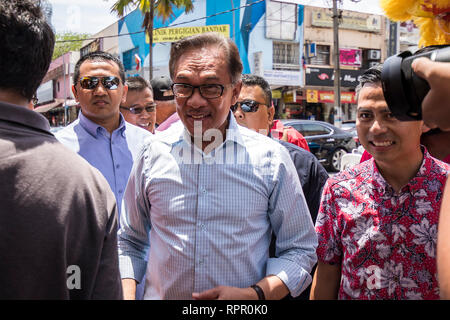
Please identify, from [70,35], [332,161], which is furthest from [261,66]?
[70,35]

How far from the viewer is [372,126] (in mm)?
1908

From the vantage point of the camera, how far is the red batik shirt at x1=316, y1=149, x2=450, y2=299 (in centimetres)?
170

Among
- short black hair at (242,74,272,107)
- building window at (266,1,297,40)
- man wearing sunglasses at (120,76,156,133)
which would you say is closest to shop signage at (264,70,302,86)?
building window at (266,1,297,40)

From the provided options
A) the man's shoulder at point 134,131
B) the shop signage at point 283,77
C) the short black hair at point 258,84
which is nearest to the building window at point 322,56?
the shop signage at point 283,77

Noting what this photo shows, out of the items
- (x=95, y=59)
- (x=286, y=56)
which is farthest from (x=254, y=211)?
(x=286, y=56)

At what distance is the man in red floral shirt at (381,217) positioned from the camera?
1704 mm

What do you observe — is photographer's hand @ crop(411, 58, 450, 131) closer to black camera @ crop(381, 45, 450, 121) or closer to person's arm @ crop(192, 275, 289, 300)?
black camera @ crop(381, 45, 450, 121)

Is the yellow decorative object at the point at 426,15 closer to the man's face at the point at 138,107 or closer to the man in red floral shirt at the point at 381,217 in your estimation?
the man in red floral shirt at the point at 381,217

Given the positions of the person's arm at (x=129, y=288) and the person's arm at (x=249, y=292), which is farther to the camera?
the person's arm at (x=129, y=288)

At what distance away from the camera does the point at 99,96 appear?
2.97m

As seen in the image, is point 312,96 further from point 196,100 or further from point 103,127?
point 196,100

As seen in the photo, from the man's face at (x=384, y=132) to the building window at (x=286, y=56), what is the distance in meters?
20.2

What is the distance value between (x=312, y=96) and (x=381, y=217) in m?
21.1
